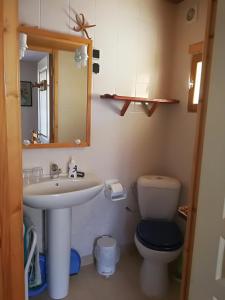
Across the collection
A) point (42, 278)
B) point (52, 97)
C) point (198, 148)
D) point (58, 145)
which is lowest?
point (42, 278)

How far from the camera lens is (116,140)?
7.13 feet

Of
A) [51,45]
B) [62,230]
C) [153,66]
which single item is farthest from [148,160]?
[51,45]

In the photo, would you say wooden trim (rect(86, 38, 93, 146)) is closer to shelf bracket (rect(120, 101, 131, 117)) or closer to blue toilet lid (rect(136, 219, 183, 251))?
shelf bracket (rect(120, 101, 131, 117))

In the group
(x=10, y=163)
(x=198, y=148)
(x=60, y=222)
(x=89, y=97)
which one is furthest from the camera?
(x=89, y=97)

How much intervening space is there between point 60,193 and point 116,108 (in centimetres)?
90

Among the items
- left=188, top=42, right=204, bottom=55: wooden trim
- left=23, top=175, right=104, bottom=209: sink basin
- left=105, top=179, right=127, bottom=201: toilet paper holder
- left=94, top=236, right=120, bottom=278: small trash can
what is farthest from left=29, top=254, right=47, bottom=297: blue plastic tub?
left=188, top=42, right=204, bottom=55: wooden trim

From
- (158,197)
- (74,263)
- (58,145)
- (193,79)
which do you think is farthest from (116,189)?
(193,79)

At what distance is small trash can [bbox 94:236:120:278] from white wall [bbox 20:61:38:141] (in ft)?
3.64

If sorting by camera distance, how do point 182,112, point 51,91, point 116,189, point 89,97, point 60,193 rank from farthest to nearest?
point 182,112
point 116,189
point 89,97
point 51,91
point 60,193

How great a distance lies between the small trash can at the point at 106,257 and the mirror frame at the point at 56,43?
0.89 m

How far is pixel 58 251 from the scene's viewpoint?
5.86 feet

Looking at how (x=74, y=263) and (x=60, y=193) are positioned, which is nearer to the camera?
(x=60, y=193)

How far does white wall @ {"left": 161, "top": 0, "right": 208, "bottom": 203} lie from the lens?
2.12m

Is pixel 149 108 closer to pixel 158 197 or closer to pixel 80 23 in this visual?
pixel 158 197
